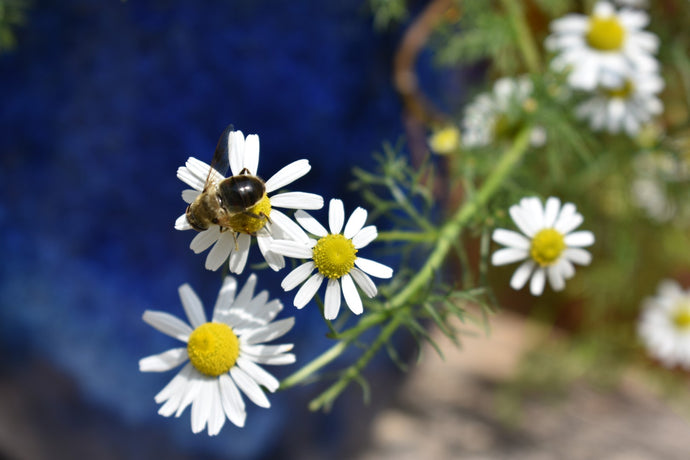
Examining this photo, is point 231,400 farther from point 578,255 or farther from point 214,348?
point 578,255

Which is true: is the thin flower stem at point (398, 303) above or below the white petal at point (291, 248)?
above

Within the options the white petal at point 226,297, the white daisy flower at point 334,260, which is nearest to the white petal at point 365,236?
the white daisy flower at point 334,260

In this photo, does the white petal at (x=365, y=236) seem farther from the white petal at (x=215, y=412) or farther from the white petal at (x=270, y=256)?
the white petal at (x=215, y=412)

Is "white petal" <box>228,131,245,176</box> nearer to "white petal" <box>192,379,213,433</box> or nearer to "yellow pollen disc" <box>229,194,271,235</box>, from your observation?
"yellow pollen disc" <box>229,194,271,235</box>

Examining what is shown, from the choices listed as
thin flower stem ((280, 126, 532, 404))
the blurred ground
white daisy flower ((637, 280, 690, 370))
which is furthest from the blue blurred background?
white daisy flower ((637, 280, 690, 370))

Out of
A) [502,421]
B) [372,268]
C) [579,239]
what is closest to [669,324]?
[502,421]

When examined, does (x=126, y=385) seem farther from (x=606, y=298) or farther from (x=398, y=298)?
(x=606, y=298)

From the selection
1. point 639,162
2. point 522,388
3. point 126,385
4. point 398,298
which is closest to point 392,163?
point 398,298
